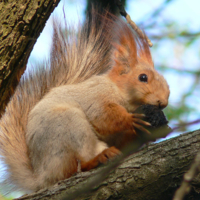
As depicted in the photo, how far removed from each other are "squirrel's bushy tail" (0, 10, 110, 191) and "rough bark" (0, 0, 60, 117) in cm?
94

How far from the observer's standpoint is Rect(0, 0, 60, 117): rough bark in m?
2.15

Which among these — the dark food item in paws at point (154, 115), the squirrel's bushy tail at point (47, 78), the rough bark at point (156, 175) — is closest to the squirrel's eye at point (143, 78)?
the dark food item in paws at point (154, 115)

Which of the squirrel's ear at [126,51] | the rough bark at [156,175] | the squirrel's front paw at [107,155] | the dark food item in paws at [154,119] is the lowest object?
the rough bark at [156,175]

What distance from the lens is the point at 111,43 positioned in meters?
3.62

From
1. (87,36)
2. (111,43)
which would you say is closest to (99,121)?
(111,43)

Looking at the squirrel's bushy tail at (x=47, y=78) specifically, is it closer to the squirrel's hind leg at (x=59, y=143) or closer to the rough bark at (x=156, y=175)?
the squirrel's hind leg at (x=59, y=143)

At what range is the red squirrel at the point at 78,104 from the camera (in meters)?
2.73

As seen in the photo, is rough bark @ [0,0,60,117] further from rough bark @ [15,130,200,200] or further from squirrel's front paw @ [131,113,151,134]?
squirrel's front paw @ [131,113,151,134]

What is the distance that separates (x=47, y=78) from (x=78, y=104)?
69cm

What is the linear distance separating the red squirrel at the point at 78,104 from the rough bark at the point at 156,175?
17.9 inches

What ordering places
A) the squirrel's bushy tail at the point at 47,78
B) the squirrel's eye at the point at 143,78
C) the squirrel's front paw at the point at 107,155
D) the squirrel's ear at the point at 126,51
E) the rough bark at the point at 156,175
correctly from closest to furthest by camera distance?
1. the rough bark at the point at 156,175
2. the squirrel's front paw at the point at 107,155
3. the squirrel's bushy tail at the point at 47,78
4. the squirrel's eye at the point at 143,78
5. the squirrel's ear at the point at 126,51

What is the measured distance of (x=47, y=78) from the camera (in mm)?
3562

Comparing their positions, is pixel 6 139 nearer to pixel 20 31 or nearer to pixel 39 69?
pixel 39 69

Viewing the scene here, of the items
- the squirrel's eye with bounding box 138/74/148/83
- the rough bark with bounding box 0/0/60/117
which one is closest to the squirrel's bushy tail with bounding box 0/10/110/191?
Answer: the squirrel's eye with bounding box 138/74/148/83
